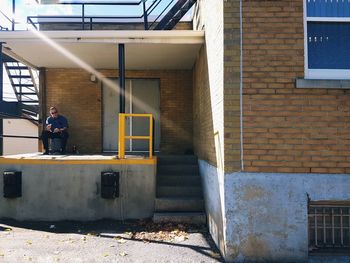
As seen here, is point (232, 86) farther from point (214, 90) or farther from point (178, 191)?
point (178, 191)

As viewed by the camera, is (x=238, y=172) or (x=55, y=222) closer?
(x=238, y=172)

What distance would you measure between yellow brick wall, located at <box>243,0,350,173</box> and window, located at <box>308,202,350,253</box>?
0.54 meters

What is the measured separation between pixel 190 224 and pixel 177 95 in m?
4.49

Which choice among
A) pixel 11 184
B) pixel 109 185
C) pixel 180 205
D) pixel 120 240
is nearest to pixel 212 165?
pixel 180 205

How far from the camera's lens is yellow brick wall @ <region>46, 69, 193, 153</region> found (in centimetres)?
975

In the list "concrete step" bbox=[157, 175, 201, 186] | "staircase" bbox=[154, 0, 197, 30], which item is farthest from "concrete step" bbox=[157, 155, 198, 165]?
"staircase" bbox=[154, 0, 197, 30]

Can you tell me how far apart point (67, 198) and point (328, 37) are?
17.7 ft

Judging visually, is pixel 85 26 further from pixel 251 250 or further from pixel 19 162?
pixel 251 250

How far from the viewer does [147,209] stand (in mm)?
6723

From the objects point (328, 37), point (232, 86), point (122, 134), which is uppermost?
point (328, 37)

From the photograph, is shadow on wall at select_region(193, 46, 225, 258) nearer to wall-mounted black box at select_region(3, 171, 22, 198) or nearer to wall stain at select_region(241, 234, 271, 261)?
wall stain at select_region(241, 234, 271, 261)

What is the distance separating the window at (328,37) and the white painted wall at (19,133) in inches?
889

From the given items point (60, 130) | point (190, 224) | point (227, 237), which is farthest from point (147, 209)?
point (60, 130)

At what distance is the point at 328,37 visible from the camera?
473 cm
